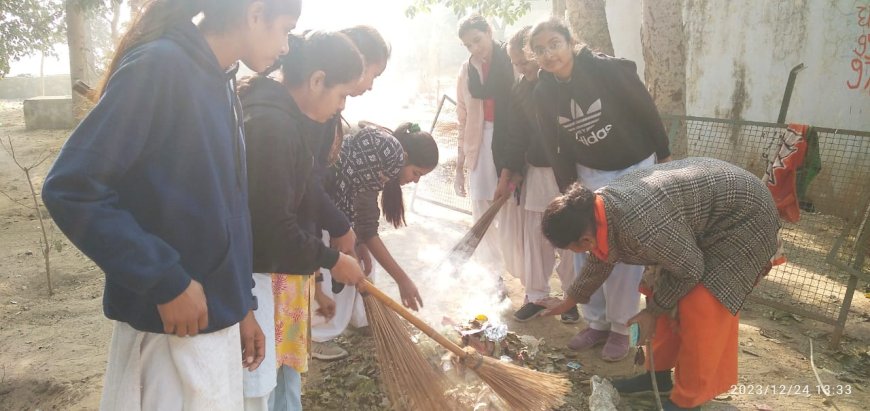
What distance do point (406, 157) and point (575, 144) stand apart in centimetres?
103

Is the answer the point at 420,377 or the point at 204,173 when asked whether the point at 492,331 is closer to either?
the point at 420,377

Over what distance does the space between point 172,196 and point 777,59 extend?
770 centimetres

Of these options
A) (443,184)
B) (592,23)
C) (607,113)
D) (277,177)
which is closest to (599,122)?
(607,113)

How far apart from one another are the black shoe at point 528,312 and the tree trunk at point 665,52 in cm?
239

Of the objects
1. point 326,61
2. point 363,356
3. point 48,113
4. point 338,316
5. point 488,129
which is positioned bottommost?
point 48,113

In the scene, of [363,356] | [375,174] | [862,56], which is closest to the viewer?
[375,174]

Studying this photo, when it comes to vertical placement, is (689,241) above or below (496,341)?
above

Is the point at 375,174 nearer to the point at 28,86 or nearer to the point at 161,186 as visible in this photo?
the point at 161,186

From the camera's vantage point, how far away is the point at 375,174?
9.40ft

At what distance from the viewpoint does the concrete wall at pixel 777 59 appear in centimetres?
630

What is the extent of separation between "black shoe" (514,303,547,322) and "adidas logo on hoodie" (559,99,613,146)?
1299 mm

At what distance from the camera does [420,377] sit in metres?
2.58

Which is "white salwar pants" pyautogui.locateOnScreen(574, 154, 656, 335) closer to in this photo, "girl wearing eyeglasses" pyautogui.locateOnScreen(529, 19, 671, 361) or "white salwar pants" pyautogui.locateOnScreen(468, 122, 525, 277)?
"girl wearing eyeglasses" pyautogui.locateOnScreen(529, 19, 671, 361)
